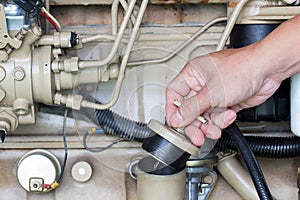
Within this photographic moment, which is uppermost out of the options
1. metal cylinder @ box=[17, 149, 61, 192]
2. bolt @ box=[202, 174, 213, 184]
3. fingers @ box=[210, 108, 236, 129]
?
fingers @ box=[210, 108, 236, 129]

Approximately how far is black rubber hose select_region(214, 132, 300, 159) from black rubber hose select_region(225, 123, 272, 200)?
9cm

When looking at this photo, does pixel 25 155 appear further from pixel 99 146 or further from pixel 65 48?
pixel 65 48

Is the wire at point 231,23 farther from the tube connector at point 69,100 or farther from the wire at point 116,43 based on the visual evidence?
the tube connector at point 69,100

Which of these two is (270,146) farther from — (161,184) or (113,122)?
(113,122)

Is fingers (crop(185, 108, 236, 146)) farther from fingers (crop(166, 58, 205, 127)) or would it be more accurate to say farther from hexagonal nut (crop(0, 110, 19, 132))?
hexagonal nut (crop(0, 110, 19, 132))

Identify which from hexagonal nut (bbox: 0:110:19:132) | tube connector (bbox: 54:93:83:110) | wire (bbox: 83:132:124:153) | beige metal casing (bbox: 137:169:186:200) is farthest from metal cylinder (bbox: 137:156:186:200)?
hexagonal nut (bbox: 0:110:19:132)

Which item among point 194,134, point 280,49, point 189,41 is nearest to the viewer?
point 280,49

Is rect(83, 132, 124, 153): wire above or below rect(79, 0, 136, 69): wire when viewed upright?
below

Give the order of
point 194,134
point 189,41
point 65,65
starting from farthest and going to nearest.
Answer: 1. point 189,41
2. point 65,65
3. point 194,134

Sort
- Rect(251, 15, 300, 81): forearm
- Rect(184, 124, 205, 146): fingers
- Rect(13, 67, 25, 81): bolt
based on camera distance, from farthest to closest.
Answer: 1. Rect(13, 67, 25, 81): bolt
2. Rect(184, 124, 205, 146): fingers
3. Rect(251, 15, 300, 81): forearm

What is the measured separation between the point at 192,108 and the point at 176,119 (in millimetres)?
56

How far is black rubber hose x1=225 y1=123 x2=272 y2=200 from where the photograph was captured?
1388 millimetres

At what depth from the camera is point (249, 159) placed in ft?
4.55

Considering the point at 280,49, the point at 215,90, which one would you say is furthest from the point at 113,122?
the point at 280,49
